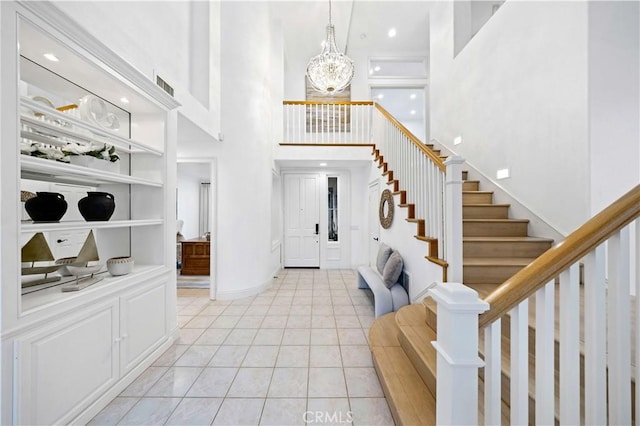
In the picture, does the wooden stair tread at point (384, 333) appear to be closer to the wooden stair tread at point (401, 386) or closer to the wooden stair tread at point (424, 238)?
the wooden stair tread at point (401, 386)

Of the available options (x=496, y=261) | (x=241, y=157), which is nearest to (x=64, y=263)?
(x=241, y=157)

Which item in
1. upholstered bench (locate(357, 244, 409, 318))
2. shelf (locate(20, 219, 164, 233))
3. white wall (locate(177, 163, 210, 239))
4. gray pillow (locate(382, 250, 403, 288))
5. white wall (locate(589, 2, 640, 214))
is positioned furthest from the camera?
white wall (locate(177, 163, 210, 239))

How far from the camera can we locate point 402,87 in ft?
22.4

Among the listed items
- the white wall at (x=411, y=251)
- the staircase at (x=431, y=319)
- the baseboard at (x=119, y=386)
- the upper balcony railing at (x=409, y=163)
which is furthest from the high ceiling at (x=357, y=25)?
the baseboard at (x=119, y=386)

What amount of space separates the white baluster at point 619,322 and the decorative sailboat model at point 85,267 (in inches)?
108

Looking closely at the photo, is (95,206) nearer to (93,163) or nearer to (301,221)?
(93,163)

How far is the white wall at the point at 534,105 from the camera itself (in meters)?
2.46

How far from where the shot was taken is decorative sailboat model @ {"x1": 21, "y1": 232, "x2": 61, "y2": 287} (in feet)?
5.30

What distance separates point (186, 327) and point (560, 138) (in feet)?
14.8

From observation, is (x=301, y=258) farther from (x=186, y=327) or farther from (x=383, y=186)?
(x=186, y=327)

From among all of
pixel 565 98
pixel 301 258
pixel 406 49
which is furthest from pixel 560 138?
pixel 406 49

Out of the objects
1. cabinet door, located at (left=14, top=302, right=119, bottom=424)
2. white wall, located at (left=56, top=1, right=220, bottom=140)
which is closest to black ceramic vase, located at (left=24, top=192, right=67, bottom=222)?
cabinet door, located at (left=14, top=302, right=119, bottom=424)

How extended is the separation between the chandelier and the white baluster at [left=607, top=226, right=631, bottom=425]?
13.6 feet

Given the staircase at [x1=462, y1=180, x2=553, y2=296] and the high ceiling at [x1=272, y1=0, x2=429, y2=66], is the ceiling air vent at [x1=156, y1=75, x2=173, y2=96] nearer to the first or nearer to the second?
the staircase at [x1=462, y1=180, x2=553, y2=296]
